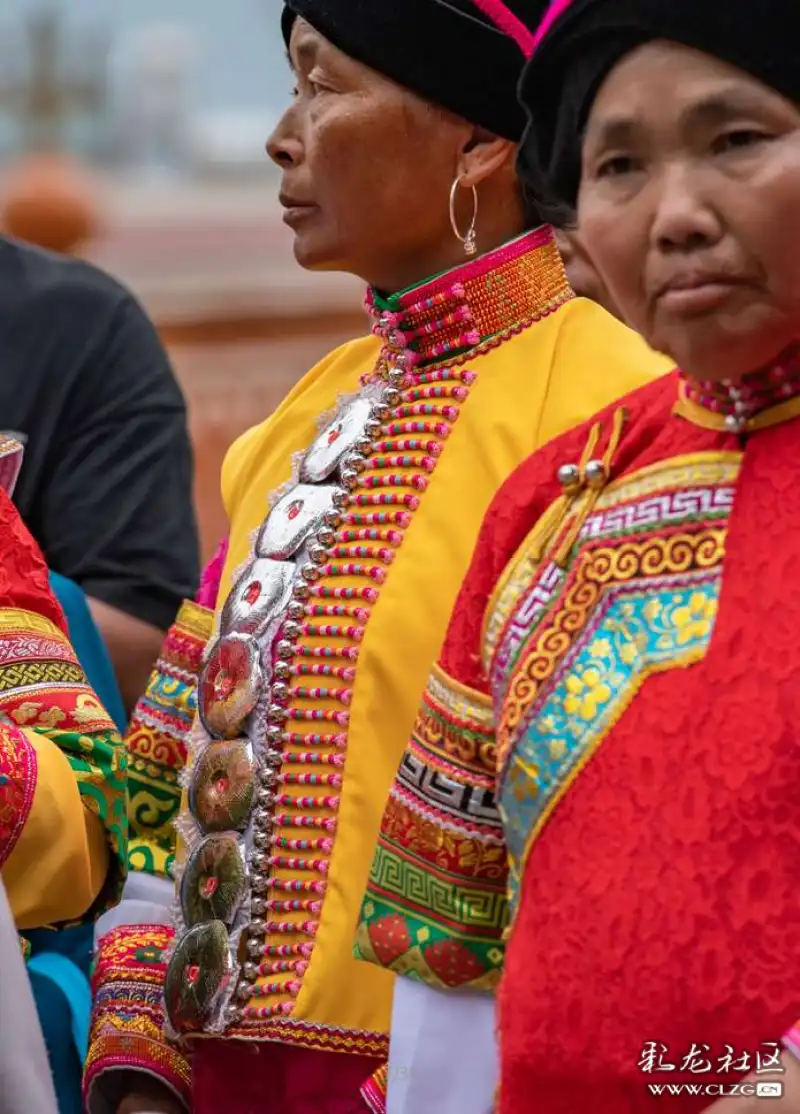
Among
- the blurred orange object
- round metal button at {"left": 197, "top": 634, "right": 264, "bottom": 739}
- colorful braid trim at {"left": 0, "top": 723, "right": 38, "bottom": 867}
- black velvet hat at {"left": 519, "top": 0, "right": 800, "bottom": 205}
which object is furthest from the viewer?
the blurred orange object

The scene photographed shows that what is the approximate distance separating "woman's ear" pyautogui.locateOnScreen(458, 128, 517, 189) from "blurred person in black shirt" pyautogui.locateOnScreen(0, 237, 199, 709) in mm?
1002

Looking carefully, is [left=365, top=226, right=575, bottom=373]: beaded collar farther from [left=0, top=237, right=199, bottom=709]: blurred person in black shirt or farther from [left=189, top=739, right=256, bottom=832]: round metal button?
[left=0, top=237, right=199, bottom=709]: blurred person in black shirt

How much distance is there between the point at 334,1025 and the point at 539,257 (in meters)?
0.78

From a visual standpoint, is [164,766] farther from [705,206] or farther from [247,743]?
[705,206]

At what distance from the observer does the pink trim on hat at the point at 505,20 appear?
2229 millimetres

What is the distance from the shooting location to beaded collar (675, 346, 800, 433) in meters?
1.60

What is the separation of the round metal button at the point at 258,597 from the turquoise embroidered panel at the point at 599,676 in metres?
0.58

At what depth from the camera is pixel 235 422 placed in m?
8.13

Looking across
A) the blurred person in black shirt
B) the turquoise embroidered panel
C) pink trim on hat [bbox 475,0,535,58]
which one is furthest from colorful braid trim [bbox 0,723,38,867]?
the blurred person in black shirt

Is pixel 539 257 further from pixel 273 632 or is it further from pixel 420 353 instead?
pixel 273 632

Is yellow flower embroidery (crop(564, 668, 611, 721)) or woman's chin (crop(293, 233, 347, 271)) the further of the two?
woman's chin (crop(293, 233, 347, 271))

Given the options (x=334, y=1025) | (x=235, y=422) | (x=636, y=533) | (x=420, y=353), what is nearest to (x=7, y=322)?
(x=420, y=353)

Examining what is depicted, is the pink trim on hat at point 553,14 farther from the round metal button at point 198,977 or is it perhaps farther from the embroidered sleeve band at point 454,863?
the round metal button at point 198,977

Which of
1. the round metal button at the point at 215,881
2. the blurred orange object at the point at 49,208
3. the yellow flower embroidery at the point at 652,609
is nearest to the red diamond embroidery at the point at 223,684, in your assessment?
the round metal button at the point at 215,881
